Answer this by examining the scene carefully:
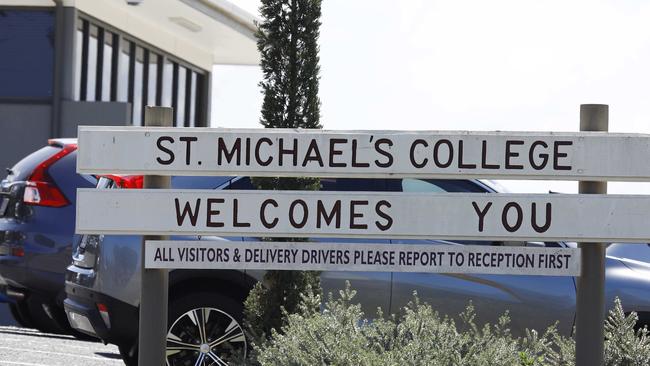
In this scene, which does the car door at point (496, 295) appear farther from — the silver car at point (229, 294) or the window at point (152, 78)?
the window at point (152, 78)

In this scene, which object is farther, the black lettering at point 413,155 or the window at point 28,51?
the window at point 28,51

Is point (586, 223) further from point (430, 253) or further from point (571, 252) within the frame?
point (430, 253)

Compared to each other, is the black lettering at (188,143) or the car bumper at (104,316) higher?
the black lettering at (188,143)

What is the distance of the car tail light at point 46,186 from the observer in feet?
41.2

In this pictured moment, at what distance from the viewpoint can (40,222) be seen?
12836 mm

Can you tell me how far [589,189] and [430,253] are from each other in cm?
91

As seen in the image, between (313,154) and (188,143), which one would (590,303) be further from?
(188,143)

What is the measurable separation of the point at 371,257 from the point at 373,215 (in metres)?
0.22

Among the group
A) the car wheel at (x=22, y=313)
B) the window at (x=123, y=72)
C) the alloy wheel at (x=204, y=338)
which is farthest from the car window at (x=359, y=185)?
the window at (x=123, y=72)

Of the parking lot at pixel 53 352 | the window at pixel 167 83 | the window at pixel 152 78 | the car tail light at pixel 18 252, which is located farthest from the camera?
the window at pixel 167 83

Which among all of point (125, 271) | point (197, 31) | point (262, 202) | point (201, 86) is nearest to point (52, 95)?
point (197, 31)

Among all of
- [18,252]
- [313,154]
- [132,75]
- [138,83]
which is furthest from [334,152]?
[138,83]

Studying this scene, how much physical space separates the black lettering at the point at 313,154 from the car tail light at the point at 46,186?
6008 millimetres

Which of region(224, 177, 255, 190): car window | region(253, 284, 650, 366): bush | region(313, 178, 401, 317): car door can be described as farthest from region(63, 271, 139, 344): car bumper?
region(253, 284, 650, 366): bush
